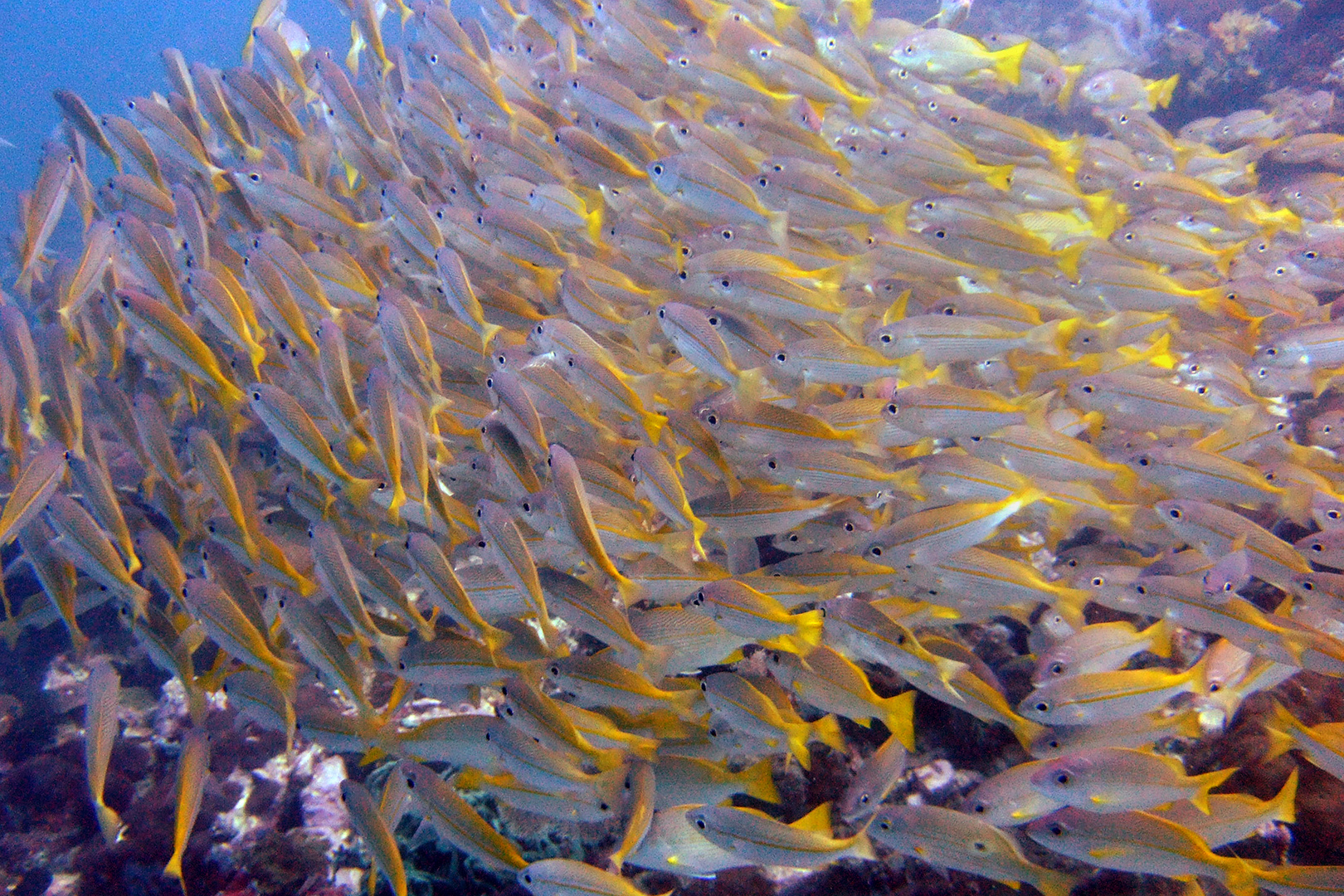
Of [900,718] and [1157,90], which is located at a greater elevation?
[1157,90]

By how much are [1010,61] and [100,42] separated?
120 metres

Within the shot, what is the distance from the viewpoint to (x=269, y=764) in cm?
481

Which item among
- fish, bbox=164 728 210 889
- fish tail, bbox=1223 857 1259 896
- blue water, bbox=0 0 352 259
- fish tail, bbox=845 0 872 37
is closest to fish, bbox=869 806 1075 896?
fish tail, bbox=1223 857 1259 896

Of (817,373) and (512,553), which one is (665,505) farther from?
(817,373)

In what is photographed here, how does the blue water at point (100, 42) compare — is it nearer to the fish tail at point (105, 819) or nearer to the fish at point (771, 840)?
the fish tail at point (105, 819)

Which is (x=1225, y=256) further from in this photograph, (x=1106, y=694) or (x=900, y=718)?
(x=900, y=718)

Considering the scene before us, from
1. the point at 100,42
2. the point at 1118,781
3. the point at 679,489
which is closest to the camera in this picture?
the point at 1118,781

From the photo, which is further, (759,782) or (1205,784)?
(759,782)

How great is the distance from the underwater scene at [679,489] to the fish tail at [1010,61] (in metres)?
0.04

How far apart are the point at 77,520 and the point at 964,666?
12.2 ft

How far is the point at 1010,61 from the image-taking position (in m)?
4.65

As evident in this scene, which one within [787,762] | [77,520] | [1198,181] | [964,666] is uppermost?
[1198,181]

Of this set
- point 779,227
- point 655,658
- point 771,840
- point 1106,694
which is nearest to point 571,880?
point 771,840

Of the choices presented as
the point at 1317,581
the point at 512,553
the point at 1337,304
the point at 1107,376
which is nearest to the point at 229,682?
the point at 512,553
